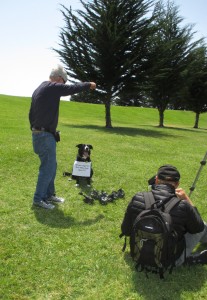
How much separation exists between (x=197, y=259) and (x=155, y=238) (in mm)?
1231

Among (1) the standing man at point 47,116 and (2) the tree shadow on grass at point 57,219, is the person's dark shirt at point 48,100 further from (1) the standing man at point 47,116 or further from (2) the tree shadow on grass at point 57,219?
(2) the tree shadow on grass at point 57,219

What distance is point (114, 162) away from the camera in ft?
→ 42.9

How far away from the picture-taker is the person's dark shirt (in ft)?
22.3

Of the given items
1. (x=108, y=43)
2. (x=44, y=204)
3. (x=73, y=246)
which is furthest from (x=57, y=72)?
(x=108, y=43)

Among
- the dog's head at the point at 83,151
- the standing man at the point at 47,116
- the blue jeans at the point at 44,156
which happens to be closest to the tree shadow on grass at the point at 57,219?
the standing man at the point at 47,116

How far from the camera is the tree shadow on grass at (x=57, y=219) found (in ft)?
22.2

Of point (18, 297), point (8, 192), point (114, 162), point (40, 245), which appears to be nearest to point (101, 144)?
point (114, 162)

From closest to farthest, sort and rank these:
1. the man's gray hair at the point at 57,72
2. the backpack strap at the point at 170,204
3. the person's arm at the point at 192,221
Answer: the backpack strap at the point at 170,204
the person's arm at the point at 192,221
the man's gray hair at the point at 57,72

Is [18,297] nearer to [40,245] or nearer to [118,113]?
[40,245]

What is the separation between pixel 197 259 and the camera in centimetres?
529

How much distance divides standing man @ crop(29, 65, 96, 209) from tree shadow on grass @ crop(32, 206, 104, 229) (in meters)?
0.19

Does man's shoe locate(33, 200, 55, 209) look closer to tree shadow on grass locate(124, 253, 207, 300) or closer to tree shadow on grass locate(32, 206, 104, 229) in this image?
tree shadow on grass locate(32, 206, 104, 229)

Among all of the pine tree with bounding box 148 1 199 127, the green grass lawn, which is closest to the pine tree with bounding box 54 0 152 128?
the pine tree with bounding box 148 1 199 127

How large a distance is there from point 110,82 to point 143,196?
2455cm
